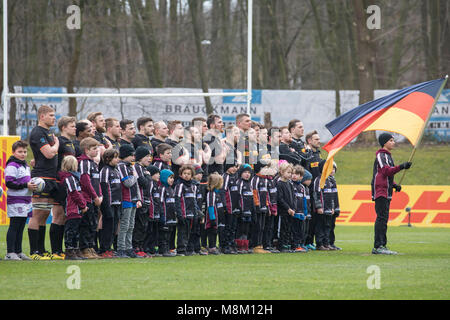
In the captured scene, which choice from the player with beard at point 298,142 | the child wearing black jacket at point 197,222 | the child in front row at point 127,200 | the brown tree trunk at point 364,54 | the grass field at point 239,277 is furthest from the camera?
the brown tree trunk at point 364,54

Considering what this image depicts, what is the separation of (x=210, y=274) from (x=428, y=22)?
27788 mm

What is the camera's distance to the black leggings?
11.0m

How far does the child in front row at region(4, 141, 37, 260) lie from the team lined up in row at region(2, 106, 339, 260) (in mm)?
28

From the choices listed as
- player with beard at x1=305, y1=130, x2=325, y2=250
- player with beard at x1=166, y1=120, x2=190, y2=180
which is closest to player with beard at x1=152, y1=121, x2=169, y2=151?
player with beard at x1=166, y1=120, x2=190, y2=180

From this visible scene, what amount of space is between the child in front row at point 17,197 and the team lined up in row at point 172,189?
3cm

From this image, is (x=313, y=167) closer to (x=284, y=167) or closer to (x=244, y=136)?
(x=284, y=167)

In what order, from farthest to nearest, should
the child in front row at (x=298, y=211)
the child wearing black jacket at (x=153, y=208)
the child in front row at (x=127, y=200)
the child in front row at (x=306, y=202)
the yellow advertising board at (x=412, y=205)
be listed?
the yellow advertising board at (x=412, y=205)
the child in front row at (x=306, y=202)
the child in front row at (x=298, y=211)
the child wearing black jacket at (x=153, y=208)
the child in front row at (x=127, y=200)

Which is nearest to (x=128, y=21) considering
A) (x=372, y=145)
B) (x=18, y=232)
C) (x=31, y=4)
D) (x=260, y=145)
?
(x=31, y=4)

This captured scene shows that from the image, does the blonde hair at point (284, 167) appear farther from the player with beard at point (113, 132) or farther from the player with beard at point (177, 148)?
the player with beard at point (113, 132)

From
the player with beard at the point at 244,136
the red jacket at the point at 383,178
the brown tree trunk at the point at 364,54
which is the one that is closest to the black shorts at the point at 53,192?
the player with beard at the point at 244,136

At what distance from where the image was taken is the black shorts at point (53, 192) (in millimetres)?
11117

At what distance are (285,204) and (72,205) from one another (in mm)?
3707

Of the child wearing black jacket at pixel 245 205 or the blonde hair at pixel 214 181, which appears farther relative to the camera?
the child wearing black jacket at pixel 245 205

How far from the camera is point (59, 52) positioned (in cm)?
3372
